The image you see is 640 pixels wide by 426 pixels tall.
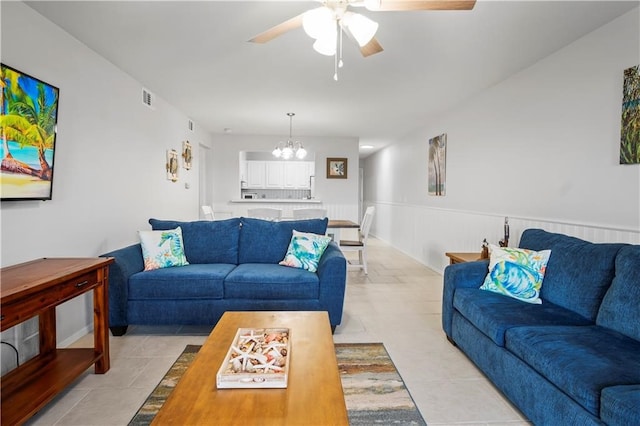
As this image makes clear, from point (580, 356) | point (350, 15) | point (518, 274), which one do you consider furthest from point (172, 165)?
point (580, 356)

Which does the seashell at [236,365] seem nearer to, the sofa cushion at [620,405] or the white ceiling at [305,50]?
the sofa cushion at [620,405]

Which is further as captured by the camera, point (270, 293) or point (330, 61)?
Answer: point (330, 61)

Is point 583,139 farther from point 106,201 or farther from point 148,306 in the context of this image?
point 106,201

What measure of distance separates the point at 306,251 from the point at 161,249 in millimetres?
1322

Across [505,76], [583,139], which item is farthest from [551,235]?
[505,76]

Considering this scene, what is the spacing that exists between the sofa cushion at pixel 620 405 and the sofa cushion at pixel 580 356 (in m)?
0.03

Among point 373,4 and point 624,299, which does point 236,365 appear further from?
point 624,299

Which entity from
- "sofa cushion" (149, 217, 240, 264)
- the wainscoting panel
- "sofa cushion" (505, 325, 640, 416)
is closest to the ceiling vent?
"sofa cushion" (149, 217, 240, 264)

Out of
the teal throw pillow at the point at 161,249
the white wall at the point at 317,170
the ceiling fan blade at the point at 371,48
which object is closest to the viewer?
the ceiling fan blade at the point at 371,48

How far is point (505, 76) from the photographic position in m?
3.63

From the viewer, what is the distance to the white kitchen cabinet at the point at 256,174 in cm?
864

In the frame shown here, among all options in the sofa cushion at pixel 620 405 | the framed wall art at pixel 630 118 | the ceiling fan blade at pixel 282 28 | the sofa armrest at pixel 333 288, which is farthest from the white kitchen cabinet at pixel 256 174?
the sofa cushion at pixel 620 405

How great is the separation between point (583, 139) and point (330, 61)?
2.23m

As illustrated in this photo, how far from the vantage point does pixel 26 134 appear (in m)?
2.20
